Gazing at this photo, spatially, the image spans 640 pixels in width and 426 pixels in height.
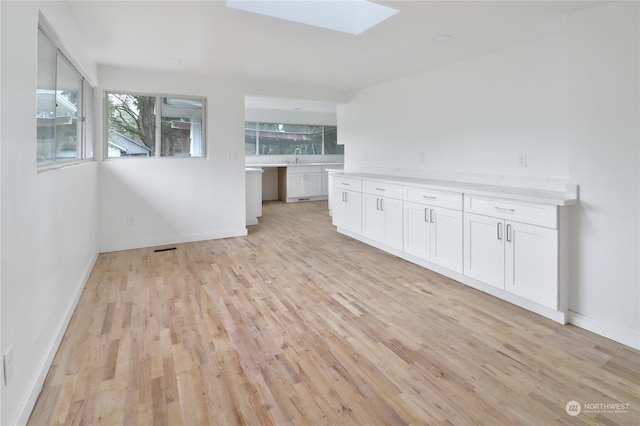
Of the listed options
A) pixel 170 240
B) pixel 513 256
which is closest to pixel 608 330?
pixel 513 256

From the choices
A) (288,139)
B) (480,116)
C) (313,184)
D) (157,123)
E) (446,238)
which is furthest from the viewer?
(288,139)

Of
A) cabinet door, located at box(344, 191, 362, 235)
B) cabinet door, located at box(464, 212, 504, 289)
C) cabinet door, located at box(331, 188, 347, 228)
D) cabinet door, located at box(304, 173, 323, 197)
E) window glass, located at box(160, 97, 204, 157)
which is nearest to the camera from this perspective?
cabinet door, located at box(464, 212, 504, 289)

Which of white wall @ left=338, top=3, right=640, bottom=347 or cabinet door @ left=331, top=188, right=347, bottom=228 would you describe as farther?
cabinet door @ left=331, top=188, right=347, bottom=228

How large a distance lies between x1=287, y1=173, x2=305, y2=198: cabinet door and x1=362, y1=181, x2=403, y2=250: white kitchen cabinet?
417 cm

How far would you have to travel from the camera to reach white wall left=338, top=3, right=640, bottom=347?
7.67ft

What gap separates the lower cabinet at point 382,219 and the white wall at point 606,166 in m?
1.82

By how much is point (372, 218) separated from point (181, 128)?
2.85 m

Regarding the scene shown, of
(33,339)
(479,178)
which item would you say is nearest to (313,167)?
(479,178)

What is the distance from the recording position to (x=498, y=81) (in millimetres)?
3523

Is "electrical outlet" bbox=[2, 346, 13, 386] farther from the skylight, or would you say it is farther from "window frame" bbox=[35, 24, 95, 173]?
the skylight

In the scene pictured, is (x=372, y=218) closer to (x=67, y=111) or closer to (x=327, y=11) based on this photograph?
(x=327, y=11)

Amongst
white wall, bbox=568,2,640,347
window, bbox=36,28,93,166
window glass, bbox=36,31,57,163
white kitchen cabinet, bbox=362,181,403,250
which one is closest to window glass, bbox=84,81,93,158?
window, bbox=36,28,93,166

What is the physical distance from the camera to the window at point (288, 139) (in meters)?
9.07

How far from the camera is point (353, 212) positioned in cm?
507
